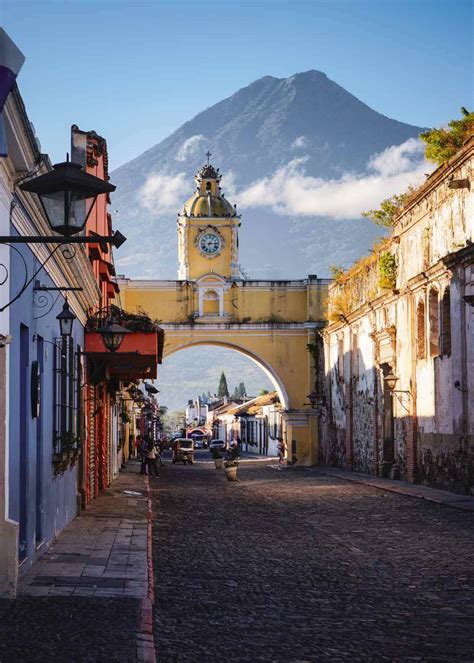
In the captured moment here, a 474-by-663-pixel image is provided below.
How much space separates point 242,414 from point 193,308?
33009 millimetres

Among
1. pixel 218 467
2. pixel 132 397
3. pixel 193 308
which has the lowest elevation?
pixel 218 467

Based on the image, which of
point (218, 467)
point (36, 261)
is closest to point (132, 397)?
point (218, 467)

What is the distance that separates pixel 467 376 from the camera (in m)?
20.3

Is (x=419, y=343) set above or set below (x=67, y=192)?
above

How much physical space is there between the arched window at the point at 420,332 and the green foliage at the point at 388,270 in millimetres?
3128

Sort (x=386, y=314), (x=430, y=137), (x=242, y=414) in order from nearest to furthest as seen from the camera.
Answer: (x=430, y=137) < (x=386, y=314) < (x=242, y=414)

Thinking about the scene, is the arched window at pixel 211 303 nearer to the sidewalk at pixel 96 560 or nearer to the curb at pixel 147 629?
the sidewalk at pixel 96 560

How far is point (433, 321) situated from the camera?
76.8 ft

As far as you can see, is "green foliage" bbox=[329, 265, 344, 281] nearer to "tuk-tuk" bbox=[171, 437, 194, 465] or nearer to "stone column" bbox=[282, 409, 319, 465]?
"stone column" bbox=[282, 409, 319, 465]

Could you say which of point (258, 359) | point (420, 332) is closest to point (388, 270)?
point (420, 332)

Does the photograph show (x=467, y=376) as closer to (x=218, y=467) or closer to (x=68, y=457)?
(x=68, y=457)

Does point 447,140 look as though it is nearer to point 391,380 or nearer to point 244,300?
point 391,380

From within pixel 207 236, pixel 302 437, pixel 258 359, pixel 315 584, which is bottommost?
pixel 315 584

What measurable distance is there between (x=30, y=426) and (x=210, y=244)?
3608cm
